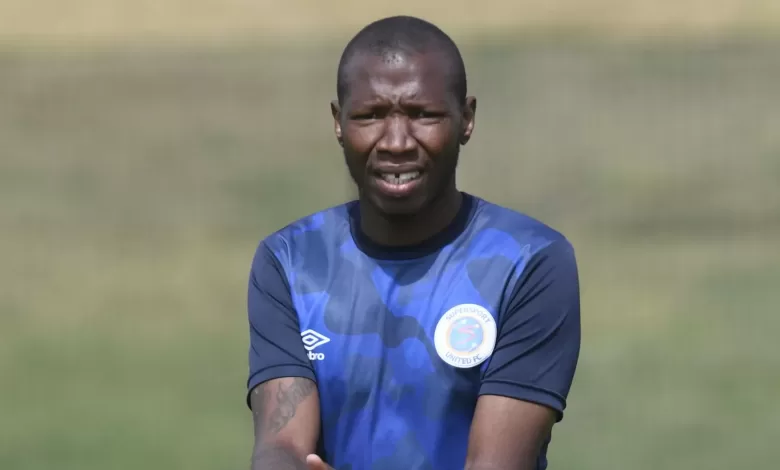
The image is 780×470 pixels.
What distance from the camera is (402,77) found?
434cm

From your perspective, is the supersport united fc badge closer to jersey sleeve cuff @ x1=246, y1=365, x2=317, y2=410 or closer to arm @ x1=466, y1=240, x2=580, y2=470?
arm @ x1=466, y1=240, x2=580, y2=470

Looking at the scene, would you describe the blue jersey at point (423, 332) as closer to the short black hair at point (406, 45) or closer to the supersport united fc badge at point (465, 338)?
the supersport united fc badge at point (465, 338)

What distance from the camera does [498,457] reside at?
13.6ft

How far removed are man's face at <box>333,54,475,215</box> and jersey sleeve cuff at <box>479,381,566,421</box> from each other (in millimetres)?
493

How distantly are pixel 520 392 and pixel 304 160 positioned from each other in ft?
27.0

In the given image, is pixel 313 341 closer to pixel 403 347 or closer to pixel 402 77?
pixel 403 347

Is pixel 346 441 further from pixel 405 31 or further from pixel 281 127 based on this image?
pixel 281 127

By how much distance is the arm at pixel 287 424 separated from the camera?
14.1 feet

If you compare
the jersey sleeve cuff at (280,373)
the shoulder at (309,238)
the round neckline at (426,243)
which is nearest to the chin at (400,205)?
the round neckline at (426,243)

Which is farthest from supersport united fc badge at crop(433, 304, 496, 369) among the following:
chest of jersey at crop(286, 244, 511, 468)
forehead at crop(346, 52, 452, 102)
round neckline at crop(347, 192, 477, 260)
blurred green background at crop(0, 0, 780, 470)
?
blurred green background at crop(0, 0, 780, 470)

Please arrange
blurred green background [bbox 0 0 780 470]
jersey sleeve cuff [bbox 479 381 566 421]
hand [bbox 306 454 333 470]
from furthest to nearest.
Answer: blurred green background [bbox 0 0 780 470] < jersey sleeve cuff [bbox 479 381 566 421] < hand [bbox 306 454 333 470]

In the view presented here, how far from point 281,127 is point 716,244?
3.24 metres

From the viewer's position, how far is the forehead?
14.2 feet

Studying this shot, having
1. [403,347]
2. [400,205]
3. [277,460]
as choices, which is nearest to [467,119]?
[400,205]
